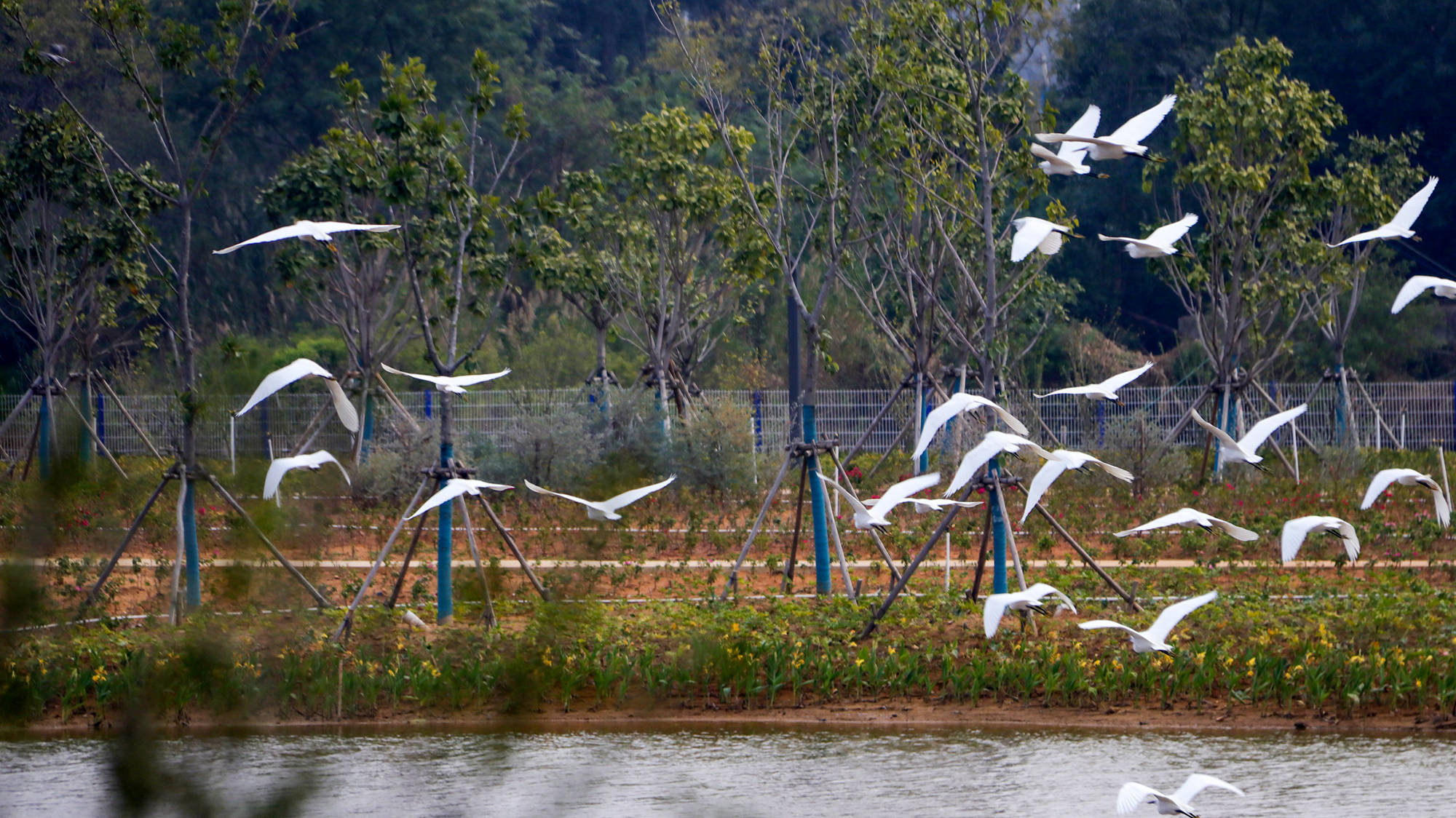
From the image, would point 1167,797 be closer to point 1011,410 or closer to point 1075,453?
point 1075,453

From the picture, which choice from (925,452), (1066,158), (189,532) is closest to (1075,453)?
(1066,158)

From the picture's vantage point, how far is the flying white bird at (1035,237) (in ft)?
22.4

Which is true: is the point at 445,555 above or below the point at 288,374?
below

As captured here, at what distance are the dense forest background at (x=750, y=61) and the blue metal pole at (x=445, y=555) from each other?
1583 cm

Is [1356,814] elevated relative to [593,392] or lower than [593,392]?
lower

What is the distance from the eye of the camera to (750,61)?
25.9 metres

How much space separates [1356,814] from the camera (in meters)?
6.17

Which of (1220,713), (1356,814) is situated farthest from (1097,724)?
(1356,814)

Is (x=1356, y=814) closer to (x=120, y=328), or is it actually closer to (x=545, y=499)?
(x=545, y=499)

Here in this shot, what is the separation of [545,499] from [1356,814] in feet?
27.6

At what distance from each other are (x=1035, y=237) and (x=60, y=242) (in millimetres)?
12506

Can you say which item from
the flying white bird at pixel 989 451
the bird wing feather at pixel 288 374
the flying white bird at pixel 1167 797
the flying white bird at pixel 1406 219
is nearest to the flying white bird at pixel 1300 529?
the flying white bird at pixel 989 451

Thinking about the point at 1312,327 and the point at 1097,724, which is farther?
the point at 1312,327

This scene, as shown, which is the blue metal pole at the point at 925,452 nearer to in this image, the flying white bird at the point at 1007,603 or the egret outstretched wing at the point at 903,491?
the egret outstretched wing at the point at 903,491
